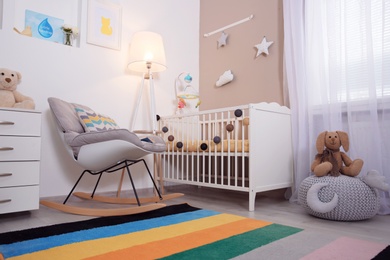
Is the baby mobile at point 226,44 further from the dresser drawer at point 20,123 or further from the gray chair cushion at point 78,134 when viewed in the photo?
the dresser drawer at point 20,123

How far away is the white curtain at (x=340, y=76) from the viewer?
1.86 meters

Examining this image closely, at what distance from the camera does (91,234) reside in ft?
4.33

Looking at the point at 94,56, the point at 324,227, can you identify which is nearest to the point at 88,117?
Answer: the point at 94,56

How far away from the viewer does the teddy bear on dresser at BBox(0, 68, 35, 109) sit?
1905 mm

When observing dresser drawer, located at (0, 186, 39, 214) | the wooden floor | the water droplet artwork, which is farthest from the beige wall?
dresser drawer, located at (0, 186, 39, 214)

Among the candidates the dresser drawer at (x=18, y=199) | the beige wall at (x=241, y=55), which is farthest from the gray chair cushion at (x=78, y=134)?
the beige wall at (x=241, y=55)

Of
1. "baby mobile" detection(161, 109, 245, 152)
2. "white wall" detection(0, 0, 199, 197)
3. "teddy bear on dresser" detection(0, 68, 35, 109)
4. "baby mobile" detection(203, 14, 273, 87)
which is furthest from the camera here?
"baby mobile" detection(203, 14, 273, 87)

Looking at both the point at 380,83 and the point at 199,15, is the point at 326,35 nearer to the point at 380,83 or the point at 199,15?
the point at 380,83

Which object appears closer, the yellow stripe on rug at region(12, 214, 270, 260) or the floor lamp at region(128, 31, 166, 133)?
the yellow stripe on rug at region(12, 214, 270, 260)

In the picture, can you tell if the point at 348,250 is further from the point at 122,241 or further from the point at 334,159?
the point at 122,241

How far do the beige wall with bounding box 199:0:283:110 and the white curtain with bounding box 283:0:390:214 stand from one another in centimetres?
19

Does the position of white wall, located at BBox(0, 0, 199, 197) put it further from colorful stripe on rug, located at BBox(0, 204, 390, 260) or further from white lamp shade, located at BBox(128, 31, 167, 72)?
colorful stripe on rug, located at BBox(0, 204, 390, 260)

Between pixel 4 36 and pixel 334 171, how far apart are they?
240 cm

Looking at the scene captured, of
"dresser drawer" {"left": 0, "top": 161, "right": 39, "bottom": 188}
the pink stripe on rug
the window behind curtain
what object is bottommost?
the pink stripe on rug
